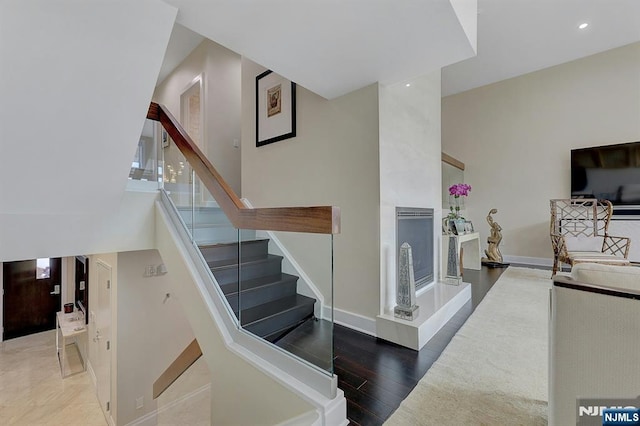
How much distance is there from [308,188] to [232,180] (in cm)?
227

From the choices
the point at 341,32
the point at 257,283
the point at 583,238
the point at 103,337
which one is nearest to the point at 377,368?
the point at 257,283

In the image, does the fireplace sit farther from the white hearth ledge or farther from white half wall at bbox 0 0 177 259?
white half wall at bbox 0 0 177 259

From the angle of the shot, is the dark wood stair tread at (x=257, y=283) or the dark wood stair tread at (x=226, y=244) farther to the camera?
the dark wood stair tread at (x=257, y=283)

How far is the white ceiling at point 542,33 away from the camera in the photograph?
362 cm

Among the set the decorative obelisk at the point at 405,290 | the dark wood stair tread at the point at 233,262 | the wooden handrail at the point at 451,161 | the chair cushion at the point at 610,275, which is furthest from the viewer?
the wooden handrail at the point at 451,161

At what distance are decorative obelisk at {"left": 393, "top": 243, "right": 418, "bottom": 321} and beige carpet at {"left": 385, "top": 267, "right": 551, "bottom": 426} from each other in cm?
37

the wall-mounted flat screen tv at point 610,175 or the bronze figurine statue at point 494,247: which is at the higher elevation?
the wall-mounted flat screen tv at point 610,175

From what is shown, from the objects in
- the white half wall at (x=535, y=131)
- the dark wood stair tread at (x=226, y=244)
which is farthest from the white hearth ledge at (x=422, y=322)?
the white half wall at (x=535, y=131)

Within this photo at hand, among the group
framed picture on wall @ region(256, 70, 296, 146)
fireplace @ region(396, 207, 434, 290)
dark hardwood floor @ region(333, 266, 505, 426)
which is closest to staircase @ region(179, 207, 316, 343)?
dark hardwood floor @ region(333, 266, 505, 426)

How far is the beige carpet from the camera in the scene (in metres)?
1.39

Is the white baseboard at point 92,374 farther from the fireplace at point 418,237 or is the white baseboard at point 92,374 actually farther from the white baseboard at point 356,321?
the fireplace at point 418,237

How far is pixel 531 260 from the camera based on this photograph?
527cm

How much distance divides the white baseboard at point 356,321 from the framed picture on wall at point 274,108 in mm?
2012

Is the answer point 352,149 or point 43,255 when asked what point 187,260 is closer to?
point 43,255
